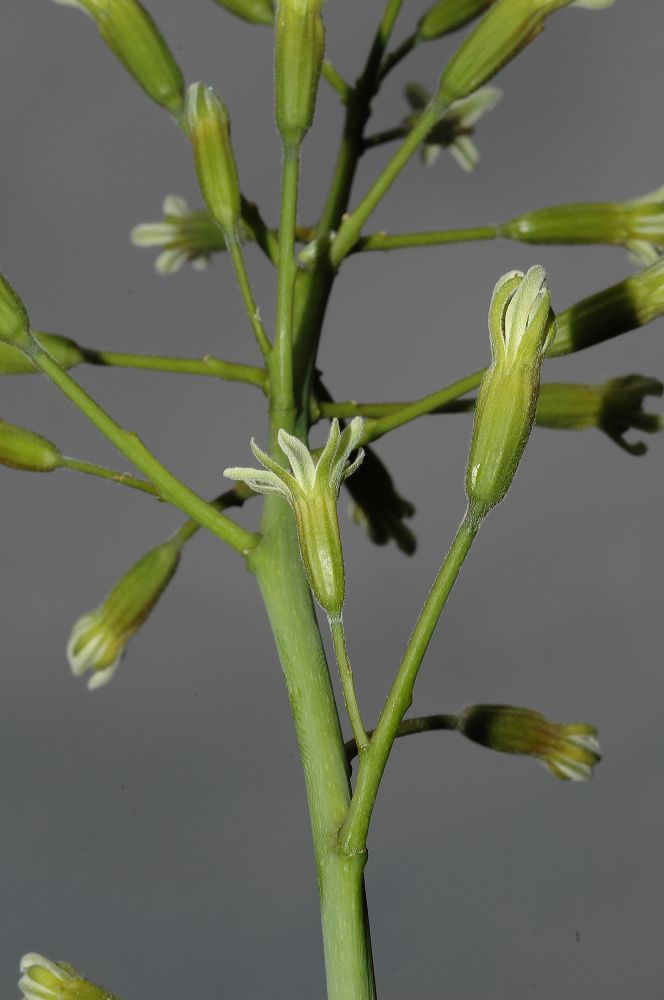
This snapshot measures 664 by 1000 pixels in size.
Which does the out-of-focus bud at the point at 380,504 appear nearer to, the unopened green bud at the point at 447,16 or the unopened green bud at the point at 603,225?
the unopened green bud at the point at 603,225

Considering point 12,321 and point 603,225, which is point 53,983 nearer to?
point 12,321

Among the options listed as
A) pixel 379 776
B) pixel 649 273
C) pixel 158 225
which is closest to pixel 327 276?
pixel 649 273

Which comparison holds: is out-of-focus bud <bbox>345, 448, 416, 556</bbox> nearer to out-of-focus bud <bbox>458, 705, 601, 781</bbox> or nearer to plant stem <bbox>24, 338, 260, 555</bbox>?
out-of-focus bud <bbox>458, 705, 601, 781</bbox>

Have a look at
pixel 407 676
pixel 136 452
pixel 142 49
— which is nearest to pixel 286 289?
pixel 136 452

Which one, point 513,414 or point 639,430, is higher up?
point 639,430

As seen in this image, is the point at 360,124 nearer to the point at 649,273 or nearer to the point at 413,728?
the point at 649,273

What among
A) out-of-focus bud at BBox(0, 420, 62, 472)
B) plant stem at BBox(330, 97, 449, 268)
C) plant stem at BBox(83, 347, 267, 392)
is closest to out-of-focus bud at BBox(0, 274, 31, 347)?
out-of-focus bud at BBox(0, 420, 62, 472)

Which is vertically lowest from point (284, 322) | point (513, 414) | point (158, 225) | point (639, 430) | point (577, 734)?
point (577, 734)
